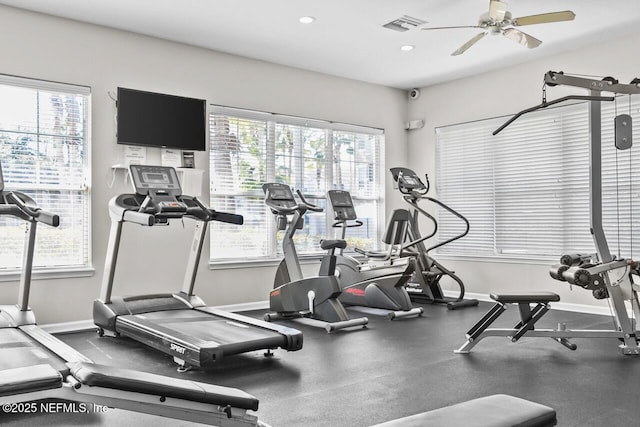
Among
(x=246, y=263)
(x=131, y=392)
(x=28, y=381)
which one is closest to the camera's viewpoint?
(x=131, y=392)

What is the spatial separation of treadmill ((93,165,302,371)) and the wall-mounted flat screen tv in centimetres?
77

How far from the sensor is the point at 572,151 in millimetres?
6391

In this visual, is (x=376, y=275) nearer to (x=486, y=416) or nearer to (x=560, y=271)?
(x=560, y=271)

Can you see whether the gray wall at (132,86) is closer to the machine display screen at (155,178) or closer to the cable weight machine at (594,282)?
the machine display screen at (155,178)

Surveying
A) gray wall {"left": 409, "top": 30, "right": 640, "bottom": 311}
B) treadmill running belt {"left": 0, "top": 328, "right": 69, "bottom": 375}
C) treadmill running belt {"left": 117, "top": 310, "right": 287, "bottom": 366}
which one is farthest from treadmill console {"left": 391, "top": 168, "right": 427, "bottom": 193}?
treadmill running belt {"left": 0, "top": 328, "right": 69, "bottom": 375}

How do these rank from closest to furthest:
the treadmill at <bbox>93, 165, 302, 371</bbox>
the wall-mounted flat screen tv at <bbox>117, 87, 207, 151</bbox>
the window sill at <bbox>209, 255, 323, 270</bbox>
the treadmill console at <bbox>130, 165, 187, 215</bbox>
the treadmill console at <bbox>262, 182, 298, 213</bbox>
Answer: the treadmill at <bbox>93, 165, 302, 371</bbox> < the treadmill console at <bbox>130, 165, 187, 215</bbox> < the wall-mounted flat screen tv at <bbox>117, 87, 207, 151</bbox> < the treadmill console at <bbox>262, 182, 298, 213</bbox> < the window sill at <bbox>209, 255, 323, 270</bbox>

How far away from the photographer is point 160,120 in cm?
572

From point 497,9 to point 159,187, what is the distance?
11.0 ft

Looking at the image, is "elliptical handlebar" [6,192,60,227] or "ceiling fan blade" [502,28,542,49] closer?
"elliptical handlebar" [6,192,60,227]

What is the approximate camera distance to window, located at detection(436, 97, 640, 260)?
5965mm

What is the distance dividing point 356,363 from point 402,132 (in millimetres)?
4990

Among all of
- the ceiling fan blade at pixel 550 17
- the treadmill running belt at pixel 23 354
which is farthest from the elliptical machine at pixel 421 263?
the treadmill running belt at pixel 23 354

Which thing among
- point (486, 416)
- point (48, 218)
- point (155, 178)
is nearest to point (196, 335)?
point (48, 218)

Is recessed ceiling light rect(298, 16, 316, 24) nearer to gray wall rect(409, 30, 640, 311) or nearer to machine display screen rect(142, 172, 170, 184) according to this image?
machine display screen rect(142, 172, 170, 184)
